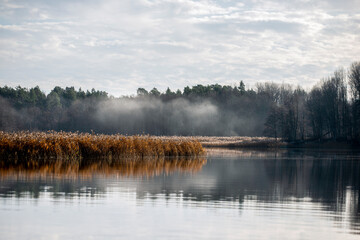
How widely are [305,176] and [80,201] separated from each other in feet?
37.3

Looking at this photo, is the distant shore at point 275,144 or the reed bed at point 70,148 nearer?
the reed bed at point 70,148

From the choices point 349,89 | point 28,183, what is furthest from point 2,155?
point 349,89

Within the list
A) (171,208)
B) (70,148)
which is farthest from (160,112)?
(171,208)

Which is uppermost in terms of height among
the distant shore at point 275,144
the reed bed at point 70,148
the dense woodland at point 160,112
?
the dense woodland at point 160,112

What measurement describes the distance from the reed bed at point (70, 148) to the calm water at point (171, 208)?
29.7 feet

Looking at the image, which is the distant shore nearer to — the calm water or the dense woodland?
the dense woodland

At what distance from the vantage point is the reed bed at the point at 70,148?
25.1m

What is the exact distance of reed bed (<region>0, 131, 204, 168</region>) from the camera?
82.3 feet

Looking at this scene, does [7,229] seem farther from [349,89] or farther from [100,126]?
[100,126]

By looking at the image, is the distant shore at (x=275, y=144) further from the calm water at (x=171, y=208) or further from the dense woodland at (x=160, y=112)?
the calm water at (x=171, y=208)

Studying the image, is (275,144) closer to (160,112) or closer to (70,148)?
(70,148)

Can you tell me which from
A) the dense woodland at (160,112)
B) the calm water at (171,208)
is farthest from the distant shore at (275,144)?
the calm water at (171,208)

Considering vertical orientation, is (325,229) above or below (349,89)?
below

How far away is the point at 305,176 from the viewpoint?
1962 centimetres
